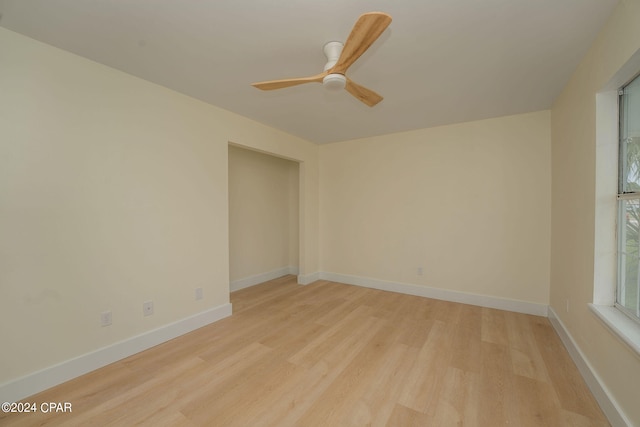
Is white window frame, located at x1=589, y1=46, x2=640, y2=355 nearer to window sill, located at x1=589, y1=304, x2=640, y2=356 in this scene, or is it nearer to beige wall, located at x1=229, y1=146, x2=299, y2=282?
window sill, located at x1=589, y1=304, x2=640, y2=356

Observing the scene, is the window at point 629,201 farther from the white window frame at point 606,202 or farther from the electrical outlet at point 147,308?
the electrical outlet at point 147,308

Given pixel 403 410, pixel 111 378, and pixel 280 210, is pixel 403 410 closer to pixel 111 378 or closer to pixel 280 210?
pixel 111 378

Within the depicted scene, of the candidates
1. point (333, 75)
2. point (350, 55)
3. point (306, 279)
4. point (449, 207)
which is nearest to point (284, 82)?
point (333, 75)

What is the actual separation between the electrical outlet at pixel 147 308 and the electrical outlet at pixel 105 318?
0.25m

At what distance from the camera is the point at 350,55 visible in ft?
4.85

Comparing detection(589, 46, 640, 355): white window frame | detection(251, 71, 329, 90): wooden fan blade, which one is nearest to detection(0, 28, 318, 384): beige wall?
detection(251, 71, 329, 90): wooden fan blade

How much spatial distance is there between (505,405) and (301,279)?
10.0 feet

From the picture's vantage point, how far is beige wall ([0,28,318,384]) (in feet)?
5.43

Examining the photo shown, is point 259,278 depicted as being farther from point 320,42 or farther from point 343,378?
point 320,42

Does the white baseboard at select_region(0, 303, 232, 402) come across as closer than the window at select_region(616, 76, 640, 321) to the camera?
No

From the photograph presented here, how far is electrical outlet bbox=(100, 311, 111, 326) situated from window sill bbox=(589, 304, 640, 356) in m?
3.42

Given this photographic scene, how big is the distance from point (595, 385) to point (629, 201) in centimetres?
123

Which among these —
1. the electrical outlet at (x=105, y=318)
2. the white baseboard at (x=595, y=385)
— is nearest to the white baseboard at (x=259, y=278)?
the electrical outlet at (x=105, y=318)

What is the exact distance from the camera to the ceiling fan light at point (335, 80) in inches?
64.8
